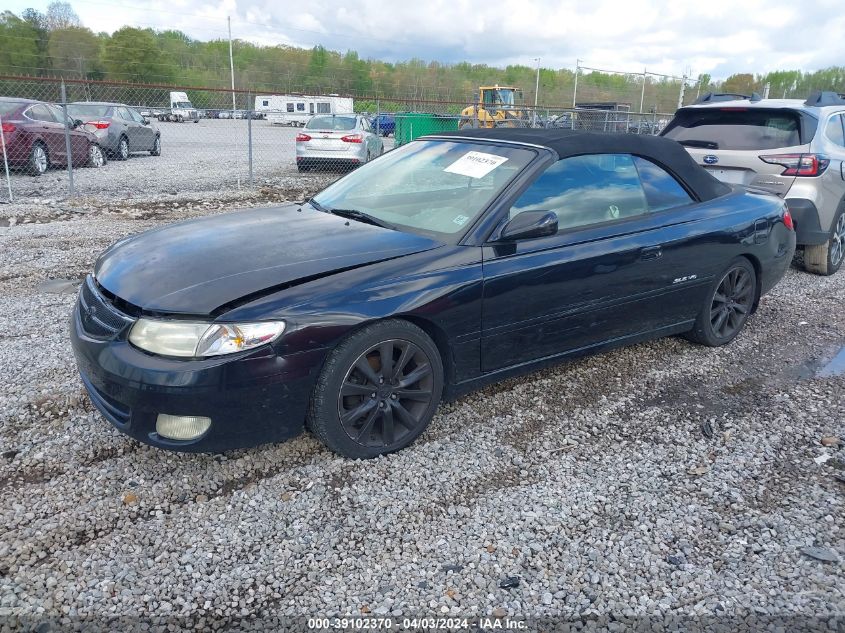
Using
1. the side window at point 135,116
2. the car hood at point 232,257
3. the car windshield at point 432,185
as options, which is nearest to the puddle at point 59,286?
the car hood at point 232,257

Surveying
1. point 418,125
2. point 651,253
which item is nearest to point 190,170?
point 418,125

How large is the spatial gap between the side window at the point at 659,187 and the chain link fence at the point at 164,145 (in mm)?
9001

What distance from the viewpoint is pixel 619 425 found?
3.64 m

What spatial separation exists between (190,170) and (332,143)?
3551mm

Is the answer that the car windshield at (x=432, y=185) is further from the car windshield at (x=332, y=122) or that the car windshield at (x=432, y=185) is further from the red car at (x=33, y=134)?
the car windshield at (x=332, y=122)

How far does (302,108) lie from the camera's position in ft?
85.8

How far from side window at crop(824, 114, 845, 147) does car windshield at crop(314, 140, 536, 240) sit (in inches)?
180

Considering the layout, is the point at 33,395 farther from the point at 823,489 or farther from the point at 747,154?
the point at 747,154

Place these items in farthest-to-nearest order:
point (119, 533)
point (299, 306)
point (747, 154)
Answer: point (747, 154) → point (299, 306) → point (119, 533)

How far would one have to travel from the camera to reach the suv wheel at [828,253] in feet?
22.5

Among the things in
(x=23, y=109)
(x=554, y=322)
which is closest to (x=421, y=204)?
(x=554, y=322)

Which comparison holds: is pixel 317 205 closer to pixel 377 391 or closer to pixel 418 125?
pixel 377 391

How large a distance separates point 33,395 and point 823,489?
4183 mm

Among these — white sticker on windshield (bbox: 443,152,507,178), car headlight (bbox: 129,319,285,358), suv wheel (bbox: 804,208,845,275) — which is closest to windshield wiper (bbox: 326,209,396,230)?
white sticker on windshield (bbox: 443,152,507,178)
